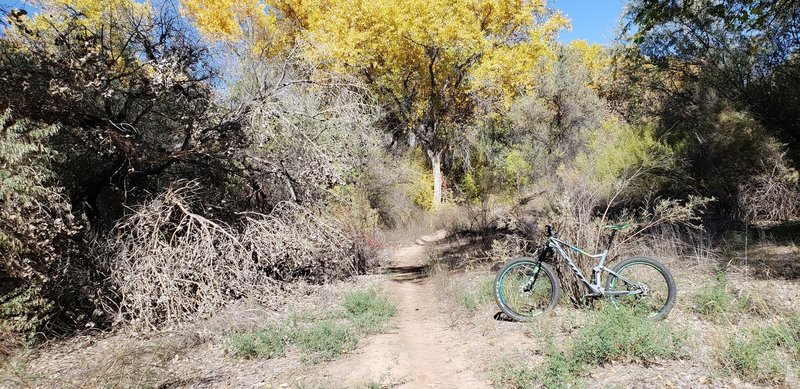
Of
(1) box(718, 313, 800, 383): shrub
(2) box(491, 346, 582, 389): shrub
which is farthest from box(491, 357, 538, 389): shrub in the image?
(1) box(718, 313, 800, 383): shrub

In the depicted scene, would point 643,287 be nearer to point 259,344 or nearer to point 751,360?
point 751,360

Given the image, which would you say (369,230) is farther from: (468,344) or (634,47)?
(634,47)

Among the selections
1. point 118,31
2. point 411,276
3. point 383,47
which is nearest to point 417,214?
point 383,47

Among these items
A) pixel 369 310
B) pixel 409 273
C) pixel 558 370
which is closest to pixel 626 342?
pixel 558 370

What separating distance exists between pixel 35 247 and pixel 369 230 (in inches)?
285

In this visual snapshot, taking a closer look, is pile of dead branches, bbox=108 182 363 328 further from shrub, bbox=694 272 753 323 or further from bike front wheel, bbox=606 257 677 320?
shrub, bbox=694 272 753 323

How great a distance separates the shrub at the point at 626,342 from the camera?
4.27 metres

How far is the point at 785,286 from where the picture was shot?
6.04 metres

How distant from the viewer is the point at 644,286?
5.38m

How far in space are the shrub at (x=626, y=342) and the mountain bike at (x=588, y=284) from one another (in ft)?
2.12

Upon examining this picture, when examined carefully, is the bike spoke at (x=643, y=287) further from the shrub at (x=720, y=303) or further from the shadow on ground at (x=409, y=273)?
the shadow on ground at (x=409, y=273)

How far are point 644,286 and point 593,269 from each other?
0.55 metres

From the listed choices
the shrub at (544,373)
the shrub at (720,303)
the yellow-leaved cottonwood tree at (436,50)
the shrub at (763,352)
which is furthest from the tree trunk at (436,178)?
the shrub at (763,352)

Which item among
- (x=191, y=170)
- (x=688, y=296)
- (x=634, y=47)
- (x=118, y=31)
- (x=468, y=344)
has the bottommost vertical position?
(x=468, y=344)
